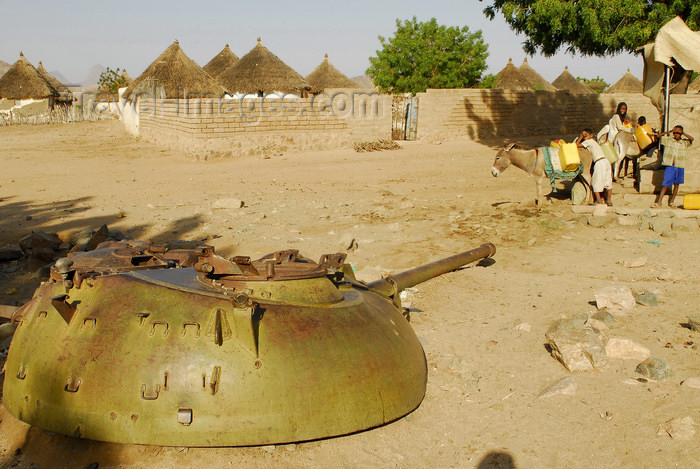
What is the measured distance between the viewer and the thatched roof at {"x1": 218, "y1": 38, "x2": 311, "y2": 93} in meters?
27.4

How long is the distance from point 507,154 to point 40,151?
14.9 metres

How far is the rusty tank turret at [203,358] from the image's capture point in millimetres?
2447

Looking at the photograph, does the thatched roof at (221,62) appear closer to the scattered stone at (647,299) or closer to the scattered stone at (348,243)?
the scattered stone at (348,243)

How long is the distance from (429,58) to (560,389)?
90.4 feet

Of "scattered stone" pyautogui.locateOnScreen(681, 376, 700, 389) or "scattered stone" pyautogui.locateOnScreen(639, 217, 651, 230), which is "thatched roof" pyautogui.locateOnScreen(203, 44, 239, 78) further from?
"scattered stone" pyautogui.locateOnScreen(681, 376, 700, 389)

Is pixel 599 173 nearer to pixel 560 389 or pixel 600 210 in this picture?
pixel 600 210

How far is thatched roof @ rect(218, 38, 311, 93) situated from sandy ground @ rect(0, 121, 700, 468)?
43.3 ft

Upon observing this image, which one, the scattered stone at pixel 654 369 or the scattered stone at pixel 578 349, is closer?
the scattered stone at pixel 654 369

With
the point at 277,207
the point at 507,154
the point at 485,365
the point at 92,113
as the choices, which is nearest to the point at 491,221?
the point at 507,154

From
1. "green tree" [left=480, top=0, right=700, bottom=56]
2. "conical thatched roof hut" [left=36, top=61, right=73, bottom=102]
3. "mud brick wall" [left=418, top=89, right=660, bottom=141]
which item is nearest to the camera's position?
"green tree" [left=480, top=0, right=700, bottom=56]

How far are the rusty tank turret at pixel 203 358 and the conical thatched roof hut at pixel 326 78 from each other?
31.6 meters

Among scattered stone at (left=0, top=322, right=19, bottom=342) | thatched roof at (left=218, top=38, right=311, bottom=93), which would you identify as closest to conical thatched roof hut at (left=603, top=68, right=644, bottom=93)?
thatched roof at (left=218, top=38, right=311, bottom=93)

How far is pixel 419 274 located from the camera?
4.25 m

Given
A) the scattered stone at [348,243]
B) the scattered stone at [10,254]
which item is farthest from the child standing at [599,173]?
the scattered stone at [10,254]
